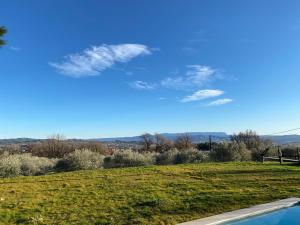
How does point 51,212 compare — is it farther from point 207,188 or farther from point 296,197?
point 296,197

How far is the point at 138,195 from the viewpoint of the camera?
1039 centimetres

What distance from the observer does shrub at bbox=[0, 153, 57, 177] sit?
18.5 metres

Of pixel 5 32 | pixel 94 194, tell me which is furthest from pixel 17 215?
pixel 5 32

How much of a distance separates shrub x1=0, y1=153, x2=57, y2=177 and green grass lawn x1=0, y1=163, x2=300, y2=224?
4.03m

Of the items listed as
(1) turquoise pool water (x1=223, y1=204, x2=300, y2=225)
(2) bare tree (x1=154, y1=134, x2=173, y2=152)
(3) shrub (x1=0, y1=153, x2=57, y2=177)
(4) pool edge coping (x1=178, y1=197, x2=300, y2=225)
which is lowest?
(1) turquoise pool water (x1=223, y1=204, x2=300, y2=225)

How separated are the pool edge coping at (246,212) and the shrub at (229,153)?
16.6 meters

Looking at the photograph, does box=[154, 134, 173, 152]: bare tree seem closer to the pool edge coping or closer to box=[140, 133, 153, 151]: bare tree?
box=[140, 133, 153, 151]: bare tree

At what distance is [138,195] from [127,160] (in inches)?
517

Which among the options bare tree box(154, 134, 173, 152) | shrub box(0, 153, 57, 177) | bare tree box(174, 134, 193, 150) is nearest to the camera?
shrub box(0, 153, 57, 177)

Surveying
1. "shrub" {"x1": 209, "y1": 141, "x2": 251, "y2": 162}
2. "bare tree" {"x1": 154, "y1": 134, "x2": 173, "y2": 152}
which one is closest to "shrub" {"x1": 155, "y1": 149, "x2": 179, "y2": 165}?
"shrub" {"x1": 209, "y1": 141, "x2": 251, "y2": 162}

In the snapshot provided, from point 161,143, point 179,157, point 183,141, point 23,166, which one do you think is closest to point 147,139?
point 161,143

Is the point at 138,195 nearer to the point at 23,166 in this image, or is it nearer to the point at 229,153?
the point at 23,166

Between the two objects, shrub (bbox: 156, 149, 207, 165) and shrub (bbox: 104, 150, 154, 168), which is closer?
shrub (bbox: 104, 150, 154, 168)

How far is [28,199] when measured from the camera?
33.9ft
